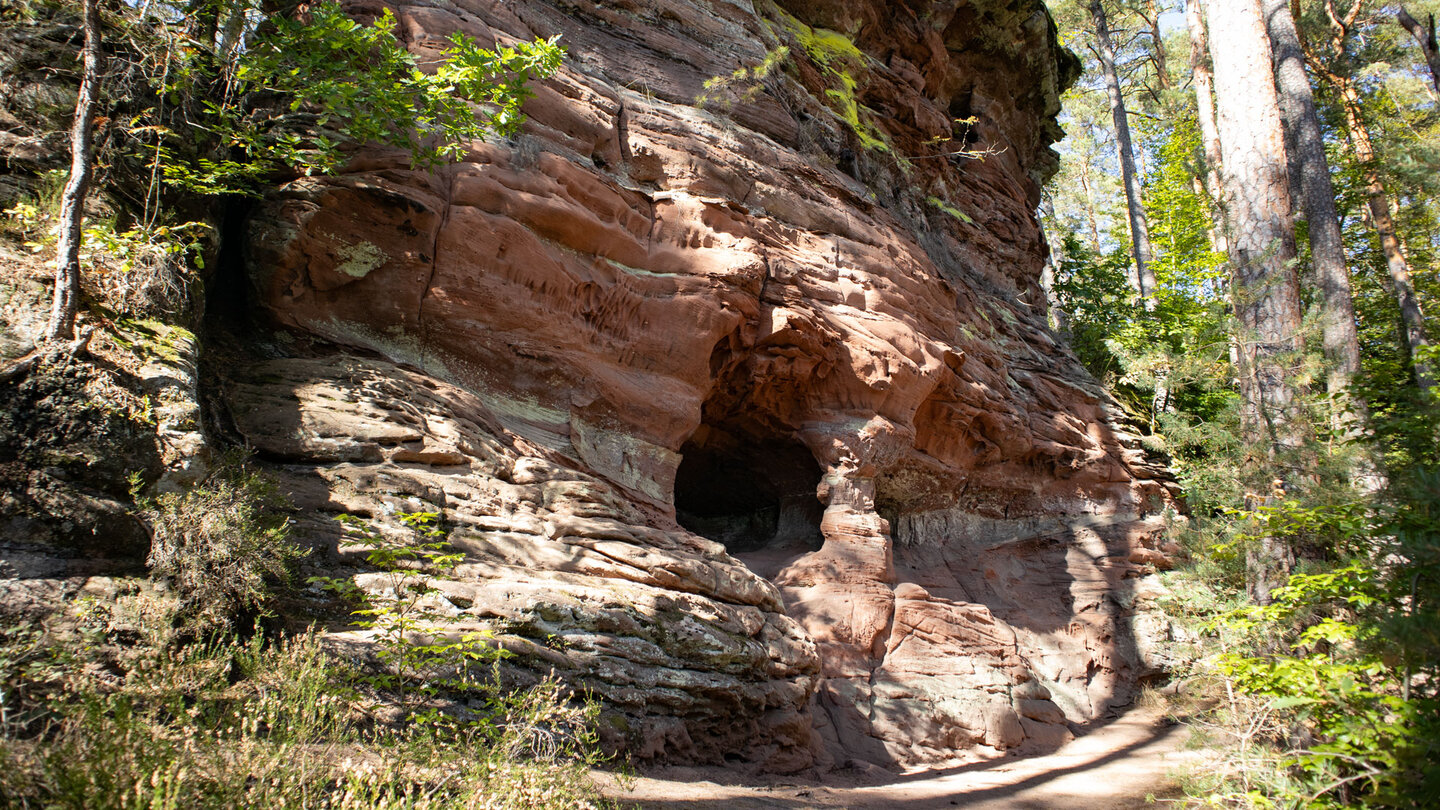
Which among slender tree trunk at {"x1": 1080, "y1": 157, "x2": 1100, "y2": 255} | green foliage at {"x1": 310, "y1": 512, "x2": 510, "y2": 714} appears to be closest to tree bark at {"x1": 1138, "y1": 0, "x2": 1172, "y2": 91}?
slender tree trunk at {"x1": 1080, "y1": 157, "x2": 1100, "y2": 255}

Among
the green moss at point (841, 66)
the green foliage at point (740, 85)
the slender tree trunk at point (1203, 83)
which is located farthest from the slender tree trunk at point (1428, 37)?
the green foliage at point (740, 85)

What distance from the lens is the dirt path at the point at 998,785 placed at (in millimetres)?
5896

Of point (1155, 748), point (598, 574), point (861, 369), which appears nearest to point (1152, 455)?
point (1155, 748)

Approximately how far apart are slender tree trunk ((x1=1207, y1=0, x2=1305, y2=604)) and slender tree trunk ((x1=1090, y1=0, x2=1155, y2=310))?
9.93 meters

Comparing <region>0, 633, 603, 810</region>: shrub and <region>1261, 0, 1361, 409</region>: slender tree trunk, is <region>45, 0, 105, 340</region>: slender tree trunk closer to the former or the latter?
<region>0, 633, 603, 810</region>: shrub

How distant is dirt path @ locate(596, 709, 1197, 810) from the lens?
19.3 feet

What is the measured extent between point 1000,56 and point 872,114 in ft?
19.0

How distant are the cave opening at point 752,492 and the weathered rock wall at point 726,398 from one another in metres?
0.07

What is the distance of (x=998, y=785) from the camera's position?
8352 mm

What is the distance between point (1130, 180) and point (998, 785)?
19.9m

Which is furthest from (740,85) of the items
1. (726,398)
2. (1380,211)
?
(1380,211)

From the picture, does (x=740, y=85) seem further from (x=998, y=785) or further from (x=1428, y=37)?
(x=1428, y=37)

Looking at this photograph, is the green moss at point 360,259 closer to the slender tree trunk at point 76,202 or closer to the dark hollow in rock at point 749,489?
the slender tree trunk at point 76,202

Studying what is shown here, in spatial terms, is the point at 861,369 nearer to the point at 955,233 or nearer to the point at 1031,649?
the point at 1031,649
